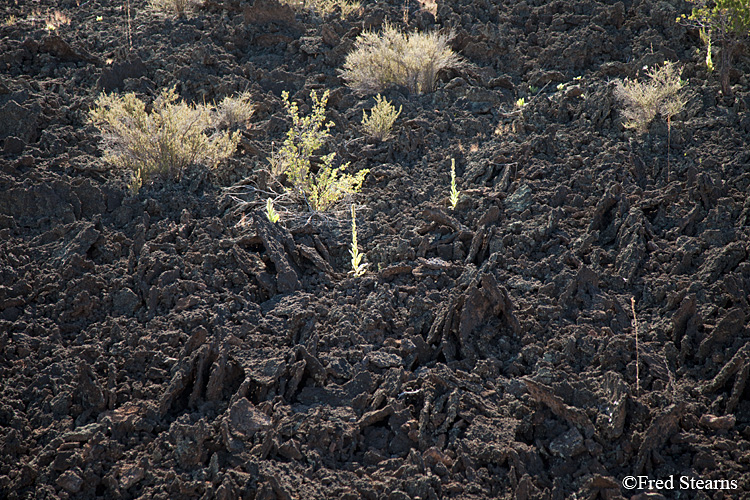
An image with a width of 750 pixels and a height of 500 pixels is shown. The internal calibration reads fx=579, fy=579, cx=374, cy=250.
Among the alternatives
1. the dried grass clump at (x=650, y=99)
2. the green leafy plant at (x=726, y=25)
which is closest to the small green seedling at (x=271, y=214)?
the dried grass clump at (x=650, y=99)

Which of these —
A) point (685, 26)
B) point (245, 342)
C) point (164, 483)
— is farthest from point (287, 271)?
point (685, 26)

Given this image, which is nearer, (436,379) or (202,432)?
(202,432)

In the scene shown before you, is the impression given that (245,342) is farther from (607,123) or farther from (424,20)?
(424,20)

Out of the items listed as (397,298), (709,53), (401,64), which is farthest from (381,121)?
(709,53)

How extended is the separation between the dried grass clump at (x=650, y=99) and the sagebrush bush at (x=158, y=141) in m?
3.59

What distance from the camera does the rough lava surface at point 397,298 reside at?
2832 mm

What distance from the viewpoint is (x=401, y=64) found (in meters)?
6.34

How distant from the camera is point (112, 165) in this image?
508cm

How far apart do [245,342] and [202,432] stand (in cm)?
70

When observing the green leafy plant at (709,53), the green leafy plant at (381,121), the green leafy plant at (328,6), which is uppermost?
the green leafy plant at (328,6)

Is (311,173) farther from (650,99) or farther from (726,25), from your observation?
(726,25)

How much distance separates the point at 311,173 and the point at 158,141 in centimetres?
137

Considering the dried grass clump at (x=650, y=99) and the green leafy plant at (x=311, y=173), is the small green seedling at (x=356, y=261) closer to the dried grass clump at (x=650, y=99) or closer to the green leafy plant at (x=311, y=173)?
the green leafy plant at (x=311, y=173)

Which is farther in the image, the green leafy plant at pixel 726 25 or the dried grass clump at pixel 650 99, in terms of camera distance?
the green leafy plant at pixel 726 25
